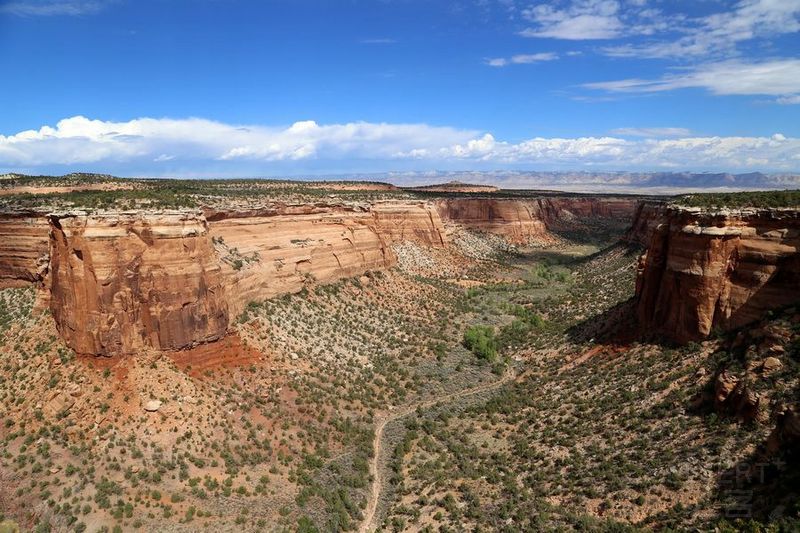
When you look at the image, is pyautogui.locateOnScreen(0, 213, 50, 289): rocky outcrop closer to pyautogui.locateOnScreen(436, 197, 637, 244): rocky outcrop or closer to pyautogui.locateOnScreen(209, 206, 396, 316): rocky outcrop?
pyautogui.locateOnScreen(209, 206, 396, 316): rocky outcrop

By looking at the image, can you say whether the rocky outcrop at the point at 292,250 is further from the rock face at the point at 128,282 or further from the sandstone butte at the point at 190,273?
the rock face at the point at 128,282

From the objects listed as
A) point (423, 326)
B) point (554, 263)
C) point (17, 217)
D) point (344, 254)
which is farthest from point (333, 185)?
point (17, 217)

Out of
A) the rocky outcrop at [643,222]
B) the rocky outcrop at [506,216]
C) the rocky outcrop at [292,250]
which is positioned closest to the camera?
the rocky outcrop at [292,250]

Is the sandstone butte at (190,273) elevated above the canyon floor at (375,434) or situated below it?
above

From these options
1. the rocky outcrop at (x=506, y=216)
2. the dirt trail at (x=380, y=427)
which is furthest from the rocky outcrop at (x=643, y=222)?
the dirt trail at (x=380, y=427)

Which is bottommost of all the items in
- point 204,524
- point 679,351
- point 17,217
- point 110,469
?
point 204,524

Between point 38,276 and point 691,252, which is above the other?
point 691,252

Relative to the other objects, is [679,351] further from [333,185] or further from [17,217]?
[333,185]

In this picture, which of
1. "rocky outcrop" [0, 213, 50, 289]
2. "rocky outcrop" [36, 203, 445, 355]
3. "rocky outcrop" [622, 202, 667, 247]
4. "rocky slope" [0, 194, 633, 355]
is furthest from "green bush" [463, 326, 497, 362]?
"rocky outcrop" [0, 213, 50, 289]
